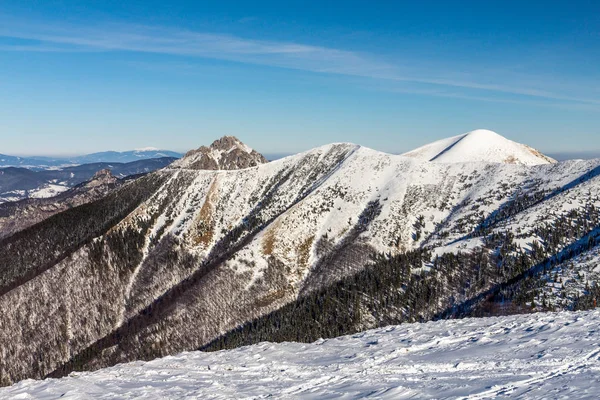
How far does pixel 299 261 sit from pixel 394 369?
126m

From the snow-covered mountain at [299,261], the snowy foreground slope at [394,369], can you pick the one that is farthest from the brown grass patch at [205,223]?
the snowy foreground slope at [394,369]

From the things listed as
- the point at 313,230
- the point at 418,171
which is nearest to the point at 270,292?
the point at 313,230

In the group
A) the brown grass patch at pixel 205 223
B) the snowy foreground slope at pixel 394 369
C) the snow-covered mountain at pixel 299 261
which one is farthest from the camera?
the brown grass patch at pixel 205 223

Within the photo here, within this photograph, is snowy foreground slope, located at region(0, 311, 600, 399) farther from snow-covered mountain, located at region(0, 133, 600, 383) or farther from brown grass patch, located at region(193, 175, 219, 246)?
brown grass patch, located at region(193, 175, 219, 246)

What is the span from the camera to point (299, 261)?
6137 inches

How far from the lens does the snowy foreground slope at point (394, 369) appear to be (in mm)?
24406

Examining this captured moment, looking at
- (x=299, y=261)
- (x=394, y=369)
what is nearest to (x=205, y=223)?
(x=299, y=261)

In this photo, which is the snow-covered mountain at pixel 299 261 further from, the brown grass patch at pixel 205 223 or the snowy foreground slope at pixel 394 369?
the snowy foreground slope at pixel 394 369

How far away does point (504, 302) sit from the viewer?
96.7 metres

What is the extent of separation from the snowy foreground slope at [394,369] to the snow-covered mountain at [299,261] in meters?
65.0

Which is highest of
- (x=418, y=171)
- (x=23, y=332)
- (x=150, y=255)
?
(x=418, y=171)

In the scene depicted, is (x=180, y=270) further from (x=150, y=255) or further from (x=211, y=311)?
(x=211, y=311)

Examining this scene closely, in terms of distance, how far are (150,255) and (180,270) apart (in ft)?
57.3

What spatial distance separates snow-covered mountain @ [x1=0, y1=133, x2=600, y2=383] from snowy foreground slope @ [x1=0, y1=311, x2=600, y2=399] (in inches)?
2557
